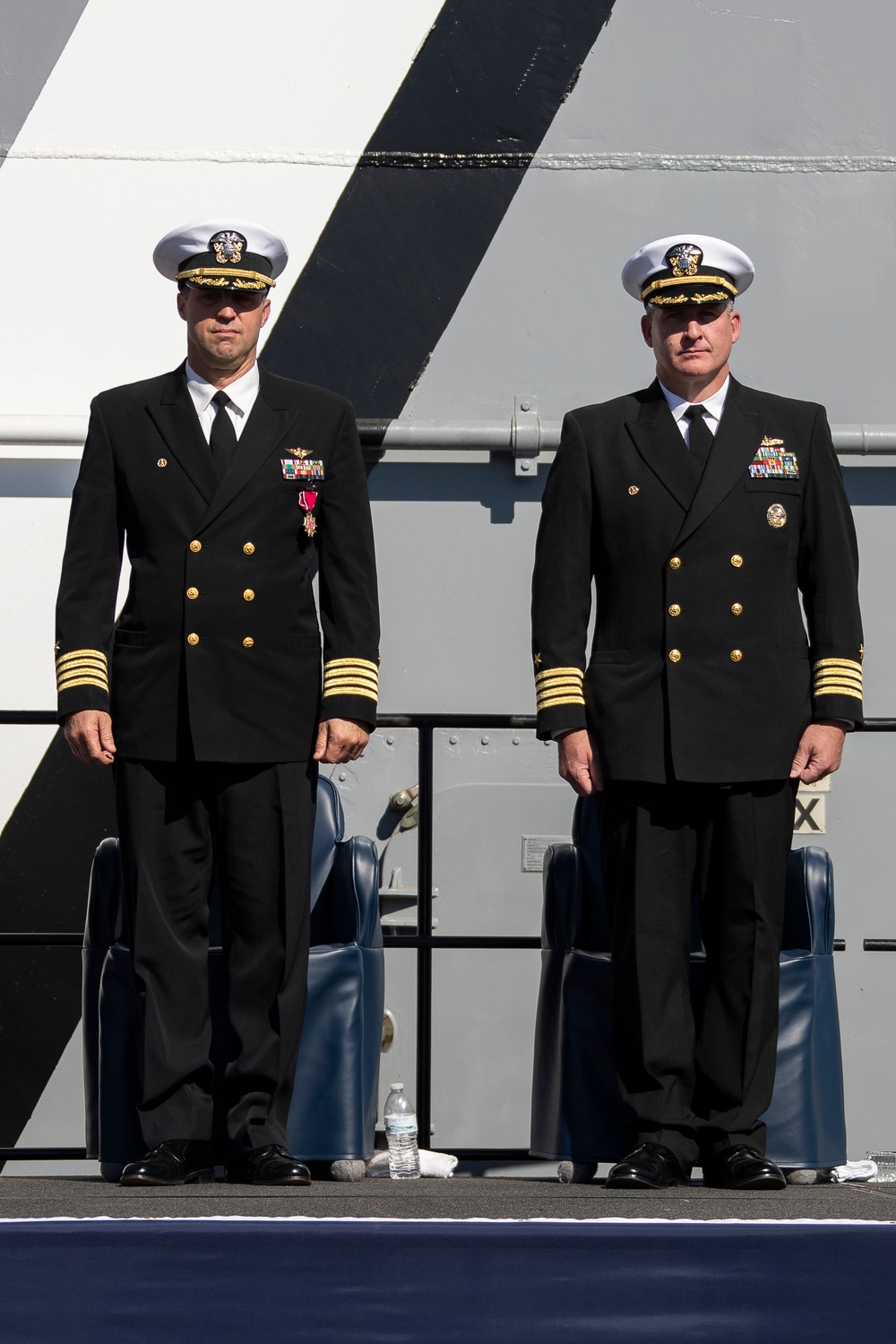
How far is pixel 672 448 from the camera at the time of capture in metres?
2.81

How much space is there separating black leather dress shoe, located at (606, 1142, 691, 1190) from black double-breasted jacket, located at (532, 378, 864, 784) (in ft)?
1.72

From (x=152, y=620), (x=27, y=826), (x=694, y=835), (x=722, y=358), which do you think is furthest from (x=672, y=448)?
(x=27, y=826)

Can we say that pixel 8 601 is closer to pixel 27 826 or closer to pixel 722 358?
pixel 27 826

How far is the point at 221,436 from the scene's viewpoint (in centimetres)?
282

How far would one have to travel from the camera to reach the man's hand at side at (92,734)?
8.85 ft

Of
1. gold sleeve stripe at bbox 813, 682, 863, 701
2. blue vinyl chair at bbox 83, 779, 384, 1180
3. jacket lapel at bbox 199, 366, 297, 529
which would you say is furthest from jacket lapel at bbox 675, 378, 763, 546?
blue vinyl chair at bbox 83, 779, 384, 1180

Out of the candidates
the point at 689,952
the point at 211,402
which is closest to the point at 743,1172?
the point at 689,952

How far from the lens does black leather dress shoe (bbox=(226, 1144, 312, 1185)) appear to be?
8.42 ft

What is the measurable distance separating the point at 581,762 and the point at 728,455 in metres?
0.51

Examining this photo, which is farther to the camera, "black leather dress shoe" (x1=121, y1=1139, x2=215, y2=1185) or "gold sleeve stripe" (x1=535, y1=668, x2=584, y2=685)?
"gold sleeve stripe" (x1=535, y1=668, x2=584, y2=685)

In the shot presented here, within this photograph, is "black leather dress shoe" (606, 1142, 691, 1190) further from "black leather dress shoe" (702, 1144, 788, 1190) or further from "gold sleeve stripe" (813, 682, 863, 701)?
"gold sleeve stripe" (813, 682, 863, 701)

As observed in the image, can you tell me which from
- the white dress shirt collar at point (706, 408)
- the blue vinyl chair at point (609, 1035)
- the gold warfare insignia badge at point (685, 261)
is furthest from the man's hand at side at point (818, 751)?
the gold warfare insignia badge at point (685, 261)

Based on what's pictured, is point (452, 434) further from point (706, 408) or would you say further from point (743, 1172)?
point (743, 1172)

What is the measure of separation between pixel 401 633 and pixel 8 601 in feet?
2.33
